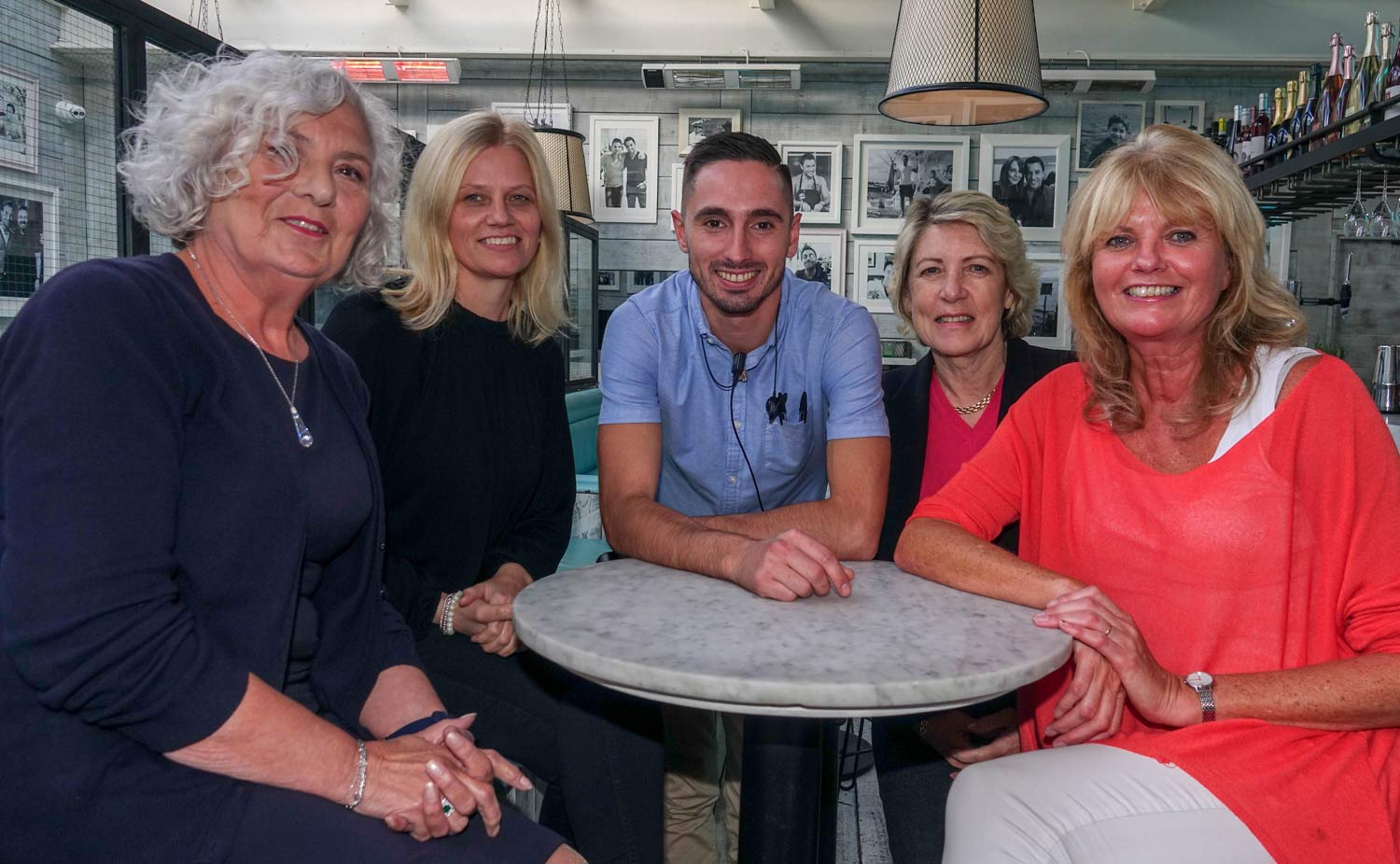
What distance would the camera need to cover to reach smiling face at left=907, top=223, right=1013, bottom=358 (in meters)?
2.40

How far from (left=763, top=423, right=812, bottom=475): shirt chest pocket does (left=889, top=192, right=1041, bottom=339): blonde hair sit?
49 cm

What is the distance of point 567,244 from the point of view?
18.3ft

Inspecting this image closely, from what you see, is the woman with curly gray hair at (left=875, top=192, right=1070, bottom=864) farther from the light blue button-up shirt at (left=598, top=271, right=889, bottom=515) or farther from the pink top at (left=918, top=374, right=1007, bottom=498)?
the light blue button-up shirt at (left=598, top=271, right=889, bottom=515)

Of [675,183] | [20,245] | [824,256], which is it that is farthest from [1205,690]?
[675,183]

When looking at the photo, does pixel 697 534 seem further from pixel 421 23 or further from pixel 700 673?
A: pixel 421 23

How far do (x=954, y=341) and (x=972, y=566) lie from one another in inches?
35.3

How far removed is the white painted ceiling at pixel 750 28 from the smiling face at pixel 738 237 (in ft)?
13.8

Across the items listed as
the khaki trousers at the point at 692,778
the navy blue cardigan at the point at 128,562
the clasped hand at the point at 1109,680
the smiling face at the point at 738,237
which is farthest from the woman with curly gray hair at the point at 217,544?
the khaki trousers at the point at 692,778

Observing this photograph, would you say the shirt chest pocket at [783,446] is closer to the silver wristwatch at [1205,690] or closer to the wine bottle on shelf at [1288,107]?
the silver wristwatch at [1205,690]

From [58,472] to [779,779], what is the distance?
107cm

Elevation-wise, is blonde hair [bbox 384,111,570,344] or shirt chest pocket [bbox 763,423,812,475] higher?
blonde hair [bbox 384,111,570,344]

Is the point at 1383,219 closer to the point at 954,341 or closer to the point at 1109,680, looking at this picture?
the point at 954,341

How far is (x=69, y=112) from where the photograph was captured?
1.98 metres

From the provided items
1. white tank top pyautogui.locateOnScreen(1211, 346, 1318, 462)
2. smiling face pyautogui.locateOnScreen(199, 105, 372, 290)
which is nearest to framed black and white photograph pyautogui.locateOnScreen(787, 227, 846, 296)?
white tank top pyautogui.locateOnScreen(1211, 346, 1318, 462)
